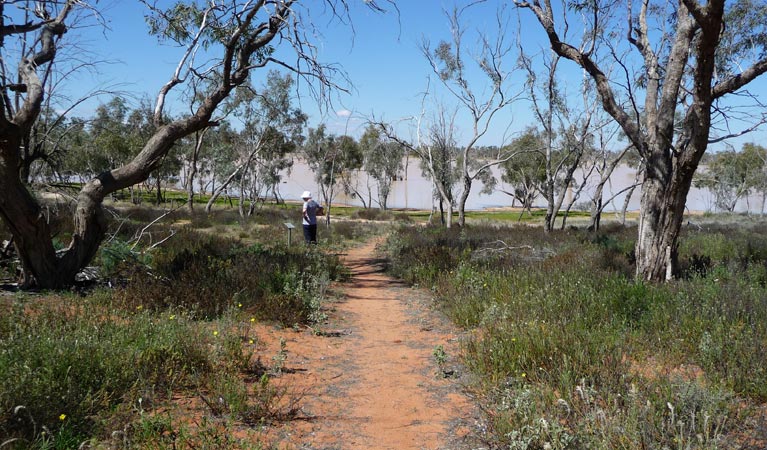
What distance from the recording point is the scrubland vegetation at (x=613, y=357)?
11.0 feet

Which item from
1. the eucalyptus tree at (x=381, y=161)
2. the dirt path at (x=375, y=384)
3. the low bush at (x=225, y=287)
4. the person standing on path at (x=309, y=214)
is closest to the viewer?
the dirt path at (x=375, y=384)

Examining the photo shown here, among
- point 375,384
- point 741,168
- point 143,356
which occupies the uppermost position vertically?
point 741,168

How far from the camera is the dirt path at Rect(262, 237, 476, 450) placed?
13.0 feet

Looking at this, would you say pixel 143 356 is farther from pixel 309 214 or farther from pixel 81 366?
pixel 309 214

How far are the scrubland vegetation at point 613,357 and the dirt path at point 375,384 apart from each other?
13.8 inches

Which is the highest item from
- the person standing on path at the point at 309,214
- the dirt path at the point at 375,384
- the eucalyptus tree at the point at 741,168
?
the eucalyptus tree at the point at 741,168

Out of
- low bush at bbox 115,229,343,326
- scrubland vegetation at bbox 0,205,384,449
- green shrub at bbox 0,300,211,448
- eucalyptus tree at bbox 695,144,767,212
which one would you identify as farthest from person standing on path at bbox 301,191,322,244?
eucalyptus tree at bbox 695,144,767,212

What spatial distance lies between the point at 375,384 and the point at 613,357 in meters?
2.12

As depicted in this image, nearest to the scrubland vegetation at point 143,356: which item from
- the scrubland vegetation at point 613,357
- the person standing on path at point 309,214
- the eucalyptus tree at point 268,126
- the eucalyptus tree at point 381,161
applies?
the scrubland vegetation at point 613,357

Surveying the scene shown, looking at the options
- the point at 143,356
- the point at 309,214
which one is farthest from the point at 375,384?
A: the point at 309,214

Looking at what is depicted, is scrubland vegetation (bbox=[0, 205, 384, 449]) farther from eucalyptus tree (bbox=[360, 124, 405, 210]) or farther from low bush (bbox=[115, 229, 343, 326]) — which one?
eucalyptus tree (bbox=[360, 124, 405, 210])

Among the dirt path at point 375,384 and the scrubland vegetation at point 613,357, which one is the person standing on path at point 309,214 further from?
the scrubland vegetation at point 613,357

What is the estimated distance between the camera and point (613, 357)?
4309 mm

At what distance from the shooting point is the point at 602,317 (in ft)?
19.3
